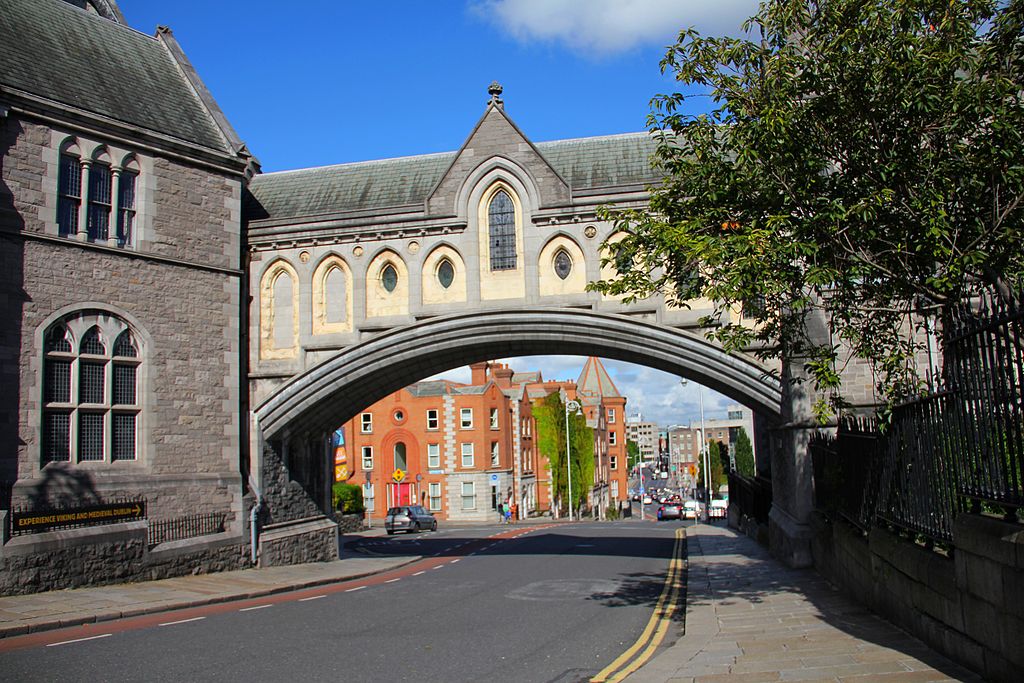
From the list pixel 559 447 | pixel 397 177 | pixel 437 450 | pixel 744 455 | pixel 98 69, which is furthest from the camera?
pixel 559 447

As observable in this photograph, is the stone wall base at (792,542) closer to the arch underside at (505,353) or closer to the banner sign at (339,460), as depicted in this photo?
the arch underside at (505,353)

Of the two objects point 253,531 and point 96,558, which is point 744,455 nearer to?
point 253,531

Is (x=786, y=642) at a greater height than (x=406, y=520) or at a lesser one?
greater

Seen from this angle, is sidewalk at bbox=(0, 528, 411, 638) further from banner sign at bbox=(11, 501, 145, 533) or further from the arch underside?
the arch underside

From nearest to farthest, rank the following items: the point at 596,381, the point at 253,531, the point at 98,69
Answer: the point at 98,69 < the point at 253,531 < the point at 596,381

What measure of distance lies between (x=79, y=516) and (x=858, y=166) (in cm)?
1367

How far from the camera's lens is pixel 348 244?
2047 centimetres

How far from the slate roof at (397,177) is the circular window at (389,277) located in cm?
139

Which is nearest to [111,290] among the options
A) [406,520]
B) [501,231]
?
[501,231]

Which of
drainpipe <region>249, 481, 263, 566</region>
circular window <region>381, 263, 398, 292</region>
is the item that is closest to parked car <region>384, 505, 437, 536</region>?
drainpipe <region>249, 481, 263, 566</region>

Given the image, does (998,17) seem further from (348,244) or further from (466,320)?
(348,244)

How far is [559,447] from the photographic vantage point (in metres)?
69.8

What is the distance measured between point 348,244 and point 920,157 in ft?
43.3

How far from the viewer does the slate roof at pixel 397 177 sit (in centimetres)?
2061
